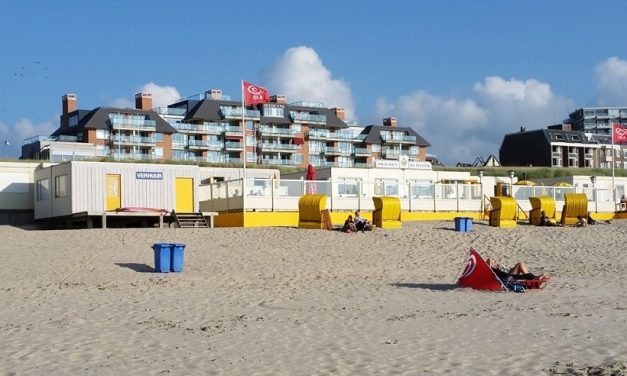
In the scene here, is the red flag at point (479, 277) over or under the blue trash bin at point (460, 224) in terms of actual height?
under

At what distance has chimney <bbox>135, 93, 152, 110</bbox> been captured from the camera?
102 m

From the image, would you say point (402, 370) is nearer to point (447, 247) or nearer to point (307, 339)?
point (307, 339)

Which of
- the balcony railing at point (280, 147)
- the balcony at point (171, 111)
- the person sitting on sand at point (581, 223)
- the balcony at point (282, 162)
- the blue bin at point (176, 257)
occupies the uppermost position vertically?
the balcony at point (171, 111)

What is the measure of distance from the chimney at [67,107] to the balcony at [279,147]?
22905 mm

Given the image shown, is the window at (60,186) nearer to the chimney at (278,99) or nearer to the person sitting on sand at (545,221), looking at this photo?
the person sitting on sand at (545,221)

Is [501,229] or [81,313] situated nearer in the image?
[81,313]

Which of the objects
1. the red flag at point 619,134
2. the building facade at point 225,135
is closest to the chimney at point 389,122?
the building facade at point 225,135

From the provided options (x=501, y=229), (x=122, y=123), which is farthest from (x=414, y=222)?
(x=122, y=123)

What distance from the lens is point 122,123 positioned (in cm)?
9631

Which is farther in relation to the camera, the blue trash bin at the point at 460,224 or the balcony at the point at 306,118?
the balcony at the point at 306,118

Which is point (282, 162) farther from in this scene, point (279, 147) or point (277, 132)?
point (277, 132)

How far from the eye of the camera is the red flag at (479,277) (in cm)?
1711

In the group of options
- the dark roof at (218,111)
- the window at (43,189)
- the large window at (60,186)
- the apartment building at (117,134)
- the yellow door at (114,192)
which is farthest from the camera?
the dark roof at (218,111)

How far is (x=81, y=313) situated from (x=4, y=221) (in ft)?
85.3
